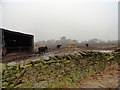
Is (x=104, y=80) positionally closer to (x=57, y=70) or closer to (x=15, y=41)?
(x=57, y=70)

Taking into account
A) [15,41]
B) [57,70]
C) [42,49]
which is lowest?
[57,70]

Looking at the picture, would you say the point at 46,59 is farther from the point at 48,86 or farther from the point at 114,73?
the point at 114,73

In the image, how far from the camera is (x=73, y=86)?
812 cm

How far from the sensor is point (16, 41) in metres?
11.7

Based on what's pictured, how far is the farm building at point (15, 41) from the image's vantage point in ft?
31.8

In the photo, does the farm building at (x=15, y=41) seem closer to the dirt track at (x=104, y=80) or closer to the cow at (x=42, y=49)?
the cow at (x=42, y=49)

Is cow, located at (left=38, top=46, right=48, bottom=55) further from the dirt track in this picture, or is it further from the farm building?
the dirt track

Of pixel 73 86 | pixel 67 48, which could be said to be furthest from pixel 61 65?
pixel 67 48

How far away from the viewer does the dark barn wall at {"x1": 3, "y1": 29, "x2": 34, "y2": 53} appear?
989cm

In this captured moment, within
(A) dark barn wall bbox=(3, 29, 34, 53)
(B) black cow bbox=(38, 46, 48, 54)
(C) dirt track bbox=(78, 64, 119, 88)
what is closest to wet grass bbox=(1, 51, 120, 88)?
(C) dirt track bbox=(78, 64, 119, 88)

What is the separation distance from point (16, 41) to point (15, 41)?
0.24 m

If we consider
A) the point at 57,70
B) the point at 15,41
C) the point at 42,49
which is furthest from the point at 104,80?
the point at 15,41

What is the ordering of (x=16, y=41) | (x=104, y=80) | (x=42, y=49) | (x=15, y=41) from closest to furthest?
(x=104, y=80), (x=15, y=41), (x=16, y=41), (x=42, y=49)

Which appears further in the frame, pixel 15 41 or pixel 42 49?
pixel 42 49
